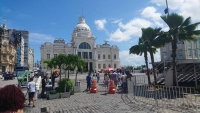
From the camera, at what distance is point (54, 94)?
435 inches

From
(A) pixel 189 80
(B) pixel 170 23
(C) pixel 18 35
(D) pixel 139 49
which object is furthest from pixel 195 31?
(C) pixel 18 35

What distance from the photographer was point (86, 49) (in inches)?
2584

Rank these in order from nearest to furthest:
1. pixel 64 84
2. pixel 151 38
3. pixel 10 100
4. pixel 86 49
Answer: pixel 10 100 → pixel 64 84 → pixel 151 38 → pixel 86 49

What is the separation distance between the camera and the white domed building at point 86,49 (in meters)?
60.8

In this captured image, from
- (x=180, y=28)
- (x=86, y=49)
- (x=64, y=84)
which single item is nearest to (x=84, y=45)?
(x=86, y=49)

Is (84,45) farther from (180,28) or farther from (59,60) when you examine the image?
(180,28)

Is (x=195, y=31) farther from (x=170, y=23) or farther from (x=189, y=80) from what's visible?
(x=189, y=80)

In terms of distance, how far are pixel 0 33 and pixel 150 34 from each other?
1951 inches

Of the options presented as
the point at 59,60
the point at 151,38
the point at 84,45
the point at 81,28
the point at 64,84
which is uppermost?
the point at 81,28

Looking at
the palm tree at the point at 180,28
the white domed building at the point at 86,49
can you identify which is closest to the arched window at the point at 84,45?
the white domed building at the point at 86,49

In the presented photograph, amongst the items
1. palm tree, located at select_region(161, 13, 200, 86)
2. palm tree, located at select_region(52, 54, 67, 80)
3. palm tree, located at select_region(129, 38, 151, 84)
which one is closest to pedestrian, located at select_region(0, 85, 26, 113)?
palm tree, located at select_region(52, 54, 67, 80)

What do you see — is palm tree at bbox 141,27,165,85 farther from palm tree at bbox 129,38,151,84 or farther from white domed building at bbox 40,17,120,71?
white domed building at bbox 40,17,120,71

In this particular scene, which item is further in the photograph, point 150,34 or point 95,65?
point 95,65

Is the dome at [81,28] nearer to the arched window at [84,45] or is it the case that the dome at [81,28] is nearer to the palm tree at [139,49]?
the arched window at [84,45]
